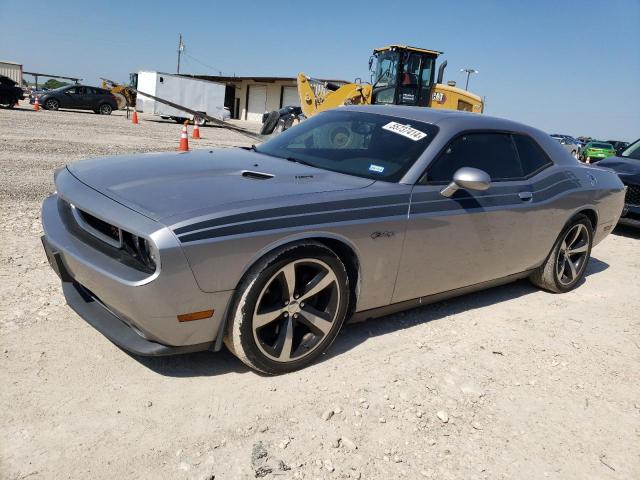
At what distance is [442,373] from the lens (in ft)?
9.88

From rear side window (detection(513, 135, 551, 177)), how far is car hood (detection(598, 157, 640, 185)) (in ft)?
13.2

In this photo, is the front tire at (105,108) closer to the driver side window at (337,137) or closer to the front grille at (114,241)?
the driver side window at (337,137)

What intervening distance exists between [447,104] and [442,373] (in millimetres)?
13043

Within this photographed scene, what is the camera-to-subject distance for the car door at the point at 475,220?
317 centimetres

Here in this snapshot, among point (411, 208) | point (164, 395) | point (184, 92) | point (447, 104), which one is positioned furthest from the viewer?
point (184, 92)

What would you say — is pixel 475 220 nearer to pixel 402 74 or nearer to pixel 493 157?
pixel 493 157

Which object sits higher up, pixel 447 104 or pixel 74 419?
pixel 447 104

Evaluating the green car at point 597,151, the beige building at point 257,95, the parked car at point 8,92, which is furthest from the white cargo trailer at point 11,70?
the green car at point 597,151

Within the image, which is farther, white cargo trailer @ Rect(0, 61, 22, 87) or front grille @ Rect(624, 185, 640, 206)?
white cargo trailer @ Rect(0, 61, 22, 87)

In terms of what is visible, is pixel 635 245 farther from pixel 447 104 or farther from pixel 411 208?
pixel 447 104

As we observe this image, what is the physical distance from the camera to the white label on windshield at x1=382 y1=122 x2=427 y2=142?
3.39 metres

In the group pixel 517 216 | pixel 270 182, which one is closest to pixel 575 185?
pixel 517 216

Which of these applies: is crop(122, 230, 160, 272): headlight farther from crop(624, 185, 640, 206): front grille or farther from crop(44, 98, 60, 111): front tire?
crop(44, 98, 60, 111): front tire

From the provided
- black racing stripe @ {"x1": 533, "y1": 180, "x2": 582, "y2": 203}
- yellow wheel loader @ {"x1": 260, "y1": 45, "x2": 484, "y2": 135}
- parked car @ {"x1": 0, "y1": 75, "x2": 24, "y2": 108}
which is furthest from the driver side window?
parked car @ {"x1": 0, "y1": 75, "x2": 24, "y2": 108}
